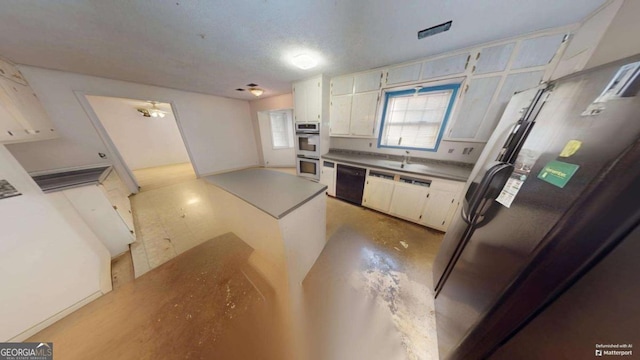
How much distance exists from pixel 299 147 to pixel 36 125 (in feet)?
12.3

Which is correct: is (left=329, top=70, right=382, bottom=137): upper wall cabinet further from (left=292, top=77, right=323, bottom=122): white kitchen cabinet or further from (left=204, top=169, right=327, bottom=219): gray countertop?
(left=204, top=169, right=327, bottom=219): gray countertop

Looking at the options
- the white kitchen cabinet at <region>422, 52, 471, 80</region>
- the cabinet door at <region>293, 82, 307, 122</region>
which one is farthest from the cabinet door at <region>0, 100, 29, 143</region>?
the white kitchen cabinet at <region>422, 52, 471, 80</region>

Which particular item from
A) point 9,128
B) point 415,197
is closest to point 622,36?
point 415,197

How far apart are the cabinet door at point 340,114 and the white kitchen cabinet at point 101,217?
342cm

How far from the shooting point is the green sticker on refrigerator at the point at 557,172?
0.48 meters

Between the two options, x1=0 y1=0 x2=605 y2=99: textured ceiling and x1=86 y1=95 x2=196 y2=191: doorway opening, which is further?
x1=86 y1=95 x2=196 y2=191: doorway opening

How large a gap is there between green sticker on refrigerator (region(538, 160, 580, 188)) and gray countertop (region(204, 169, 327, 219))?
3.95ft

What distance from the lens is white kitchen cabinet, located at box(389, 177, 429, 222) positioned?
7.37 ft

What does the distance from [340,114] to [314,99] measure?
0.60 meters

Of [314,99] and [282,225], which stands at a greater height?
[314,99]

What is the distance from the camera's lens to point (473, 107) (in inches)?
82.6

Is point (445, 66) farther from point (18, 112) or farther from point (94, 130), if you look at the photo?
point (94, 130)

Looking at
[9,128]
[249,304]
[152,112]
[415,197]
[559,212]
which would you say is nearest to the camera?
[559,212]

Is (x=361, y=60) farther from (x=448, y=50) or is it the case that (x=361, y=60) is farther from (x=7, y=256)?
(x=7, y=256)
